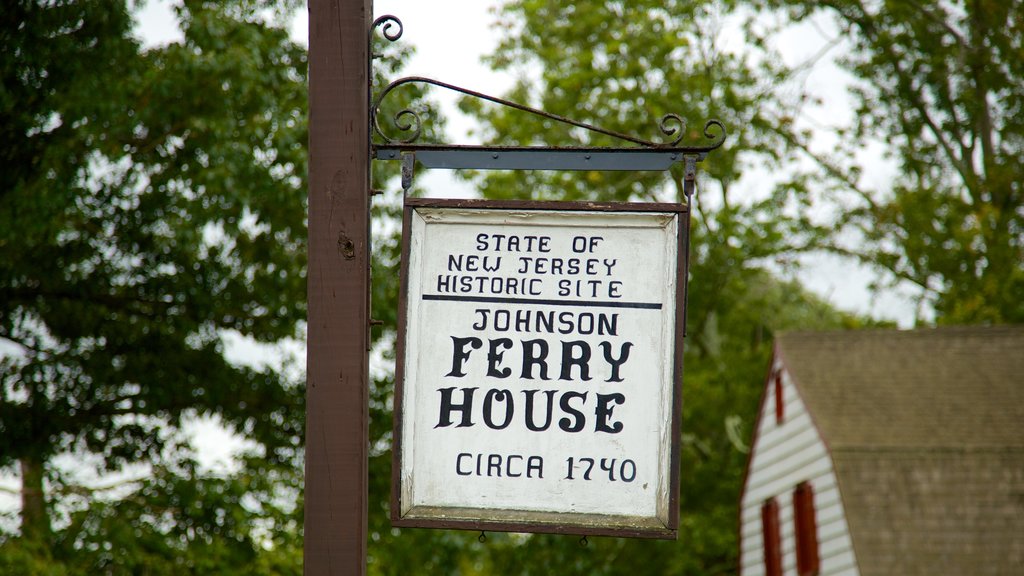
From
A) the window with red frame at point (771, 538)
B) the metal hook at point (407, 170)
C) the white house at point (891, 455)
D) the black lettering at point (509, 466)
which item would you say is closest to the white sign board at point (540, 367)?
the black lettering at point (509, 466)

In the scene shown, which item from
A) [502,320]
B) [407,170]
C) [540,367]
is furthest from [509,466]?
[407,170]

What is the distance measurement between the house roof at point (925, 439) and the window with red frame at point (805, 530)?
114 cm

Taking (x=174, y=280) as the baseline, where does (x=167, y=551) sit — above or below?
below

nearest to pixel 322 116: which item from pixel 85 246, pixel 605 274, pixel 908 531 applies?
pixel 605 274

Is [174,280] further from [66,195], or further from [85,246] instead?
[66,195]

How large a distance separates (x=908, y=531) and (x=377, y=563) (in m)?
6.53

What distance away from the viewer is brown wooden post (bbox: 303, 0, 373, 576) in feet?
13.7

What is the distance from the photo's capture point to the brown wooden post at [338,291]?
4.17 metres

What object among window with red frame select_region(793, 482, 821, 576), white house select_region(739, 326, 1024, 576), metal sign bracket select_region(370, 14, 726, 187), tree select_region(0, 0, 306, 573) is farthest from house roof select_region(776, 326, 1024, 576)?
metal sign bracket select_region(370, 14, 726, 187)

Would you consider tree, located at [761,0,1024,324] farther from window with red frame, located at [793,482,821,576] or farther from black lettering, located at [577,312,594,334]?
black lettering, located at [577,312,594,334]

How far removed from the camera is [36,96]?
11.6 meters

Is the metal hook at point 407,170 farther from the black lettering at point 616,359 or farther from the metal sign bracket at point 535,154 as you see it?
the black lettering at point 616,359

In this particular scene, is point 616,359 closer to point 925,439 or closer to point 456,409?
point 456,409

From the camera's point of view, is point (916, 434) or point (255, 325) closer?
point (255, 325)
